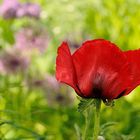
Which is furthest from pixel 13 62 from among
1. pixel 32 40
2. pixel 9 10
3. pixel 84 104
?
pixel 84 104

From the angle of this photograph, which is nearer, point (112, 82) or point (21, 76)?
point (112, 82)

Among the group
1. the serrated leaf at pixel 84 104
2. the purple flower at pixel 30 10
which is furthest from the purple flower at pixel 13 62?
the serrated leaf at pixel 84 104

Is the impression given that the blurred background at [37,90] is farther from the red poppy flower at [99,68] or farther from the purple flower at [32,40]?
the red poppy flower at [99,68]

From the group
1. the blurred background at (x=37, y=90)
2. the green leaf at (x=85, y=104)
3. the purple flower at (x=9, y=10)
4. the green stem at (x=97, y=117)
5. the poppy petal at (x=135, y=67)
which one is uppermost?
the purple flower at (x=9, y=10)

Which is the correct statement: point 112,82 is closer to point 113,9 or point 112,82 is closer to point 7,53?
point 7,53

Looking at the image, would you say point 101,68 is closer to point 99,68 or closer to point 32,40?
point 99,68

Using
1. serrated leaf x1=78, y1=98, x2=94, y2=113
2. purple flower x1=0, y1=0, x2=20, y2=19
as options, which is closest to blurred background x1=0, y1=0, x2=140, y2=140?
purple flower x1=0, y1=0, x2=20, y2=19

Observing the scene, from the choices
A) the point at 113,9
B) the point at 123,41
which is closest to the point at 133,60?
the point at 123,41

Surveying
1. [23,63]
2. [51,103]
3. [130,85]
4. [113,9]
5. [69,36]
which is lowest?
[130,85]
